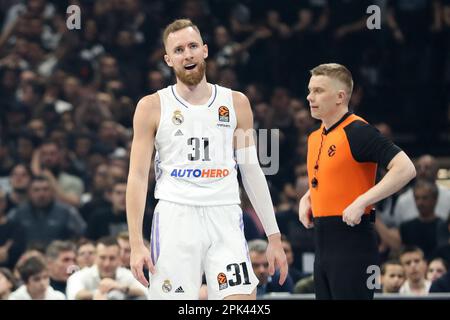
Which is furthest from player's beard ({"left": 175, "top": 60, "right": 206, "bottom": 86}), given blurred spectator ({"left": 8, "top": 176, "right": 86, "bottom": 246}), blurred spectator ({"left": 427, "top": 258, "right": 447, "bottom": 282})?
blurred spectator ({"left": 8, "top": 176, "right": 86, "bottom": 246})

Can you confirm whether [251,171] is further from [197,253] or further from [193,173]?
[197,253]

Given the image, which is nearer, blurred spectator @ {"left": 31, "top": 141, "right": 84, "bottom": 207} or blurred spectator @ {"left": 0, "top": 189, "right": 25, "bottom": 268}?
blurred spectator @ {"left": 0, "top": 189, "right": 25, "bottom": 268}

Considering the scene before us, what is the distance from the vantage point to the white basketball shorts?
6516mm

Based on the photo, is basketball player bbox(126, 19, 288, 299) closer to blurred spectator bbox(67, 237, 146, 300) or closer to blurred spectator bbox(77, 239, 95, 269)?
blurred spectator bbox(67, 237, 146, 300)

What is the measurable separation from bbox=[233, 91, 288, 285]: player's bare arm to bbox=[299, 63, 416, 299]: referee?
448 millimetres

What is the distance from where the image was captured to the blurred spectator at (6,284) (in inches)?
384

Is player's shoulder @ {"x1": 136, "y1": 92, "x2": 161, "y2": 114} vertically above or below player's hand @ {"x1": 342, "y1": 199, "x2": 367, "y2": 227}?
above

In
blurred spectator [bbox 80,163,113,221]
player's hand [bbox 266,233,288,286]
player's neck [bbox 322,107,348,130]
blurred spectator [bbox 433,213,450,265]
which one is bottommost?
blurred spectator [bbox 433,213,450,265]

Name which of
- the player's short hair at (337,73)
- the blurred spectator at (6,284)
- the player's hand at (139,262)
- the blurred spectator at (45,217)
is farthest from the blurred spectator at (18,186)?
the player's hand at (139,262)

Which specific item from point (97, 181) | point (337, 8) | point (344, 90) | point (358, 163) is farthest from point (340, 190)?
point (337, 8)

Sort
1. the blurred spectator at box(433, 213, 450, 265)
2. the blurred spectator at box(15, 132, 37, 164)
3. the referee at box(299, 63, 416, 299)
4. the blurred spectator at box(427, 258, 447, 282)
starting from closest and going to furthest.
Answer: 1. the referee at box(299, 63, 416, 299)
2. the blurred spectator at box(427, 258, 447, 282)
3. the blurred spectator at box(433, 213, 450, 265)
4. the blurred spectator at box(15, 132, 37, 164)

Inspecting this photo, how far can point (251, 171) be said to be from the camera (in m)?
6.82
